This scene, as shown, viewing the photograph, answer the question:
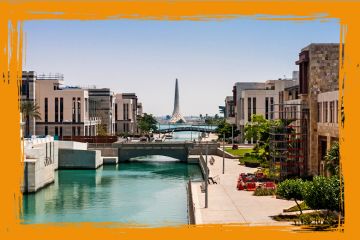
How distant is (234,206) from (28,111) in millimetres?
82543

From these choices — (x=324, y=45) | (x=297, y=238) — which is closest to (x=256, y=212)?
(x=297, y=238)

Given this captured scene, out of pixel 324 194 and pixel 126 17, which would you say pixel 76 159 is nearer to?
pixel 324 194

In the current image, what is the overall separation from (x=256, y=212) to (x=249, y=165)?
43427mm

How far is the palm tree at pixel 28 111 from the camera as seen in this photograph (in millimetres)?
119113

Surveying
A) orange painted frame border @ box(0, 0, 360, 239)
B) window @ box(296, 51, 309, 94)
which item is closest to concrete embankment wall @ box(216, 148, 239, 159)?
window @ box(296, 51, 309, 94)

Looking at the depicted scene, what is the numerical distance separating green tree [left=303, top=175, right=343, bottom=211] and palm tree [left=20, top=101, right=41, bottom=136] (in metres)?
93.2

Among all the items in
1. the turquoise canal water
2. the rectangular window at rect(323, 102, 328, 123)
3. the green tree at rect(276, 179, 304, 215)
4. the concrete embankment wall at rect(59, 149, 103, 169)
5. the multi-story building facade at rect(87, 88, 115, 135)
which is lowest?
the turquoise canal water

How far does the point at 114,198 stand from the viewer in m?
64.8

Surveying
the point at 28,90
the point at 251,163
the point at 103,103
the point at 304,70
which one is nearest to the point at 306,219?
the point at 304,70

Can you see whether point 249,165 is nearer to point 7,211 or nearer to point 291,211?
point 291,211

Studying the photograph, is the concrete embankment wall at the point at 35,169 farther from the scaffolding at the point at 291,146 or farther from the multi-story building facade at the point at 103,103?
the multi-story building facade at the point at 103,103

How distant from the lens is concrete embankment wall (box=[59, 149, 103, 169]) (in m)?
99.9

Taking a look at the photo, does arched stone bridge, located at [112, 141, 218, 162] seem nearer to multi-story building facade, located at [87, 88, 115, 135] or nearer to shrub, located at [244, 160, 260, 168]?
shrub, located at [244, 160, 260, 168]

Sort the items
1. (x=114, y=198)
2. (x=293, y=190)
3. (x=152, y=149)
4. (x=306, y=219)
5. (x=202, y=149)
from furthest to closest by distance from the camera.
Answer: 1. (x=202, y=149)
2. (x=152, y=149)
3. (x=114, y=198)
4. (x=293, y=190)
5. (x=306, y=219)
